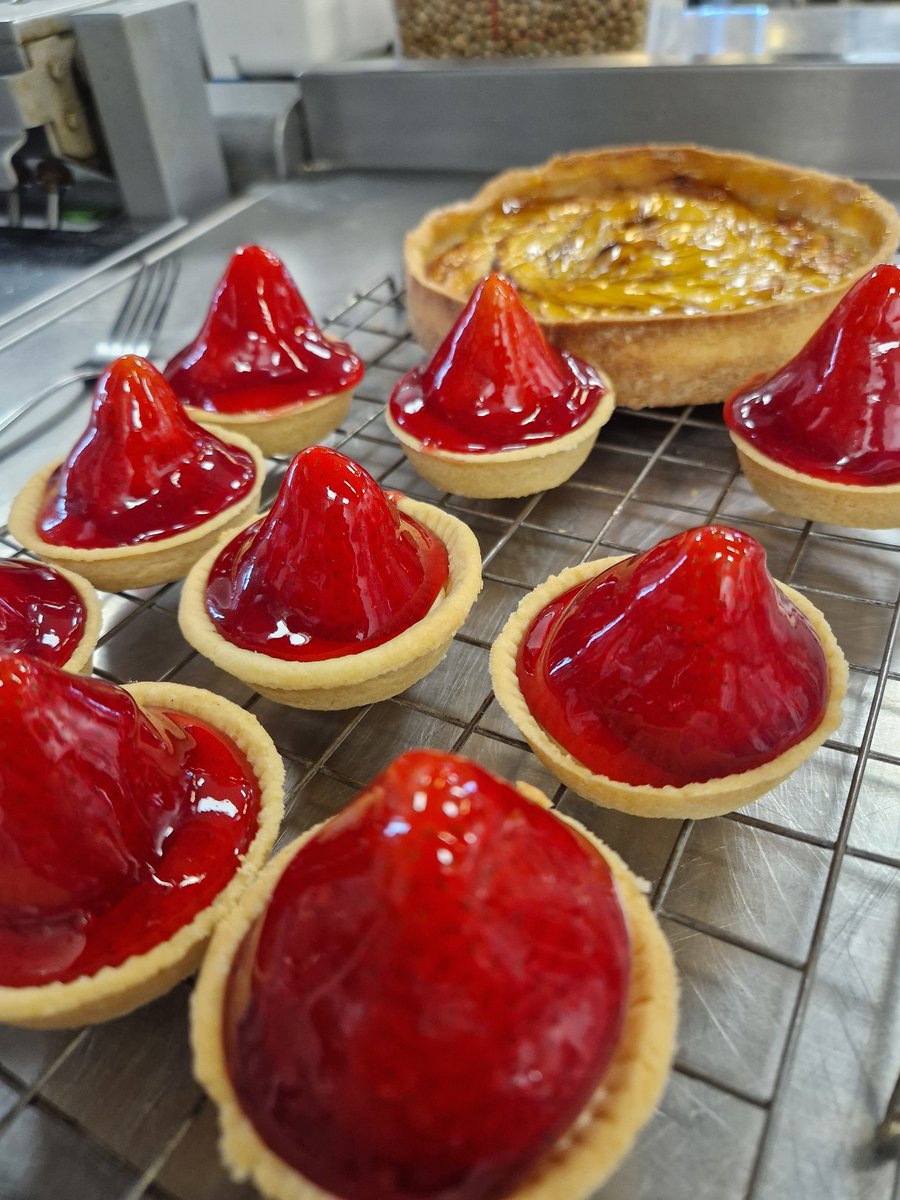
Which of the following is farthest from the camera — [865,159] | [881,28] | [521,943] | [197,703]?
[881,28]

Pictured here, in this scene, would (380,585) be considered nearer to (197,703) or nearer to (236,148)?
(197,703)

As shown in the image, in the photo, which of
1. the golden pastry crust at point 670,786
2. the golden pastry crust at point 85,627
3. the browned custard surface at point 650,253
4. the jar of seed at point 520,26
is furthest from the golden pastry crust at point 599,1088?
the jar of seed at point 520,26

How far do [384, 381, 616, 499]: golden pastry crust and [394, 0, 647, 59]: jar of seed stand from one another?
1486mm

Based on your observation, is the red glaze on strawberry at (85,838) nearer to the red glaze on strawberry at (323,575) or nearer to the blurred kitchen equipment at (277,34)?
the red glaze on strawberry at (323,575)

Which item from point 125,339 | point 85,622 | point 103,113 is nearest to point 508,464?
point 85,622

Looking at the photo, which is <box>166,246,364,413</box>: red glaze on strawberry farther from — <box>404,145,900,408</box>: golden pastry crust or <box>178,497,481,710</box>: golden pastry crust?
<box>178,497,481,710</box>: golden pastry crust

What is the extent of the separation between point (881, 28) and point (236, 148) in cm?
180

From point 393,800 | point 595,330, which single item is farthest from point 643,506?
point 393,800

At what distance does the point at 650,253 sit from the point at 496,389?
58 cm

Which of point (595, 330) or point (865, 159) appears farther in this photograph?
point (865, 159)

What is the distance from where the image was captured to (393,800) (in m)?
0.56

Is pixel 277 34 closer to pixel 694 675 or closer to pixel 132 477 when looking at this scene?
pixel 132 477

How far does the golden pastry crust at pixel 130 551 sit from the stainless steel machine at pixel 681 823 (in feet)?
0.28

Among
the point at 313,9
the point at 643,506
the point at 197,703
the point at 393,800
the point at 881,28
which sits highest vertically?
the point at 313,9
